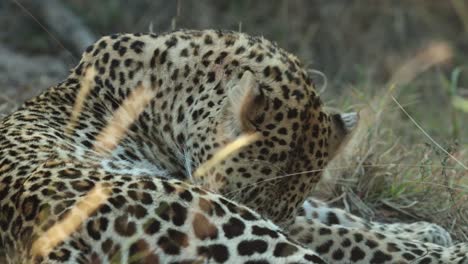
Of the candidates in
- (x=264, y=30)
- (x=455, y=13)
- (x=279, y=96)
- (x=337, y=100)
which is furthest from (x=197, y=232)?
(x=455, y=13)

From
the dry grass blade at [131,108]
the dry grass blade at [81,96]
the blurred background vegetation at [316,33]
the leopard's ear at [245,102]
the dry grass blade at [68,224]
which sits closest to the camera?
the dry grass blade at [68,224]

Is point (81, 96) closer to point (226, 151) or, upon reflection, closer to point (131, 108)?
point (131, 108)

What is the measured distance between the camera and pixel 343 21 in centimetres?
1379

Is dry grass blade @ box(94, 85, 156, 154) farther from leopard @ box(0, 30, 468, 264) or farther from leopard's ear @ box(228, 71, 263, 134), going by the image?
leopard's ear @ box(228, 71, 263, 134)

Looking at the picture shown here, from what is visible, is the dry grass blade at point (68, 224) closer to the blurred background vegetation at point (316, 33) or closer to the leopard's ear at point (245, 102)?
the leopard's ear at point (245, 102)

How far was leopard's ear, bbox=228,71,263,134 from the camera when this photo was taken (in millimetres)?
5430

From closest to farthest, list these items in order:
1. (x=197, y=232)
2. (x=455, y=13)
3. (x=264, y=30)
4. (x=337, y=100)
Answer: (x=197, y=232) → (x=337, y=100) → (x=264, y=30) → (x=455, y=13)

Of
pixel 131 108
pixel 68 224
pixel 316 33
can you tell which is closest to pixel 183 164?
pixel 131 108

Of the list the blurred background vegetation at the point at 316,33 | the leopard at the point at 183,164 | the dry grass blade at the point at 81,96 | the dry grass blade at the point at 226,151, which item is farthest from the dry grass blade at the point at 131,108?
the blurred background vegetation at the point at 316,33

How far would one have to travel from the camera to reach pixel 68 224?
4211mm

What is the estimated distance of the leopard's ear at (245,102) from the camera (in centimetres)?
543

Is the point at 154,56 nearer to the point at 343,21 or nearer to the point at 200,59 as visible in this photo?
the point at 200,59

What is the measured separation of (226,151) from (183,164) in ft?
1.80

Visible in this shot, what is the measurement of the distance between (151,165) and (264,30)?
7.53m
